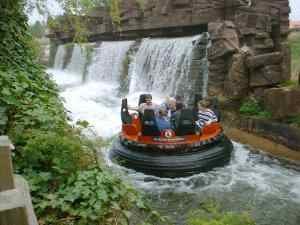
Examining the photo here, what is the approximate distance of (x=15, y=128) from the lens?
3312 millimetres

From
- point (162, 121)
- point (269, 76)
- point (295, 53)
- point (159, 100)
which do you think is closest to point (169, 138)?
point (162, 121)

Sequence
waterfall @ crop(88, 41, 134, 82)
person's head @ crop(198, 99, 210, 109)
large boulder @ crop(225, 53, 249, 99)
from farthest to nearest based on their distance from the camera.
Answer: waterfall @ crop(88, 41, 134, 82)
person's head @ crop(198, 99, 210, 109)
large boulder @ crop(225, 53, 249, 99)

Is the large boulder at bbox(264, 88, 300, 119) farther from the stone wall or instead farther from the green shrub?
the green shrub

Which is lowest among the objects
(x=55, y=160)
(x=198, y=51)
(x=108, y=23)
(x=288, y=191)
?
(x=288, y=191)

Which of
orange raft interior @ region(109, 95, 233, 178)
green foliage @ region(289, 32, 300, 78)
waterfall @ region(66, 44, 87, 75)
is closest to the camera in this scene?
orange raft interior @ region(109, 95, 233, 178)

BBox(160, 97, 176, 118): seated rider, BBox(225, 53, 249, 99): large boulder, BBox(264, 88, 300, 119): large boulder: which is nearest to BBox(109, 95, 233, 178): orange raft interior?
BBox(160, 97, 176, 118): seated rider

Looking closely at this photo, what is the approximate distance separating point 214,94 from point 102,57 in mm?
9689

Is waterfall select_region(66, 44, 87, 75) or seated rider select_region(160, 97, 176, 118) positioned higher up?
waterfall select_region(66, 44, 87, 75)

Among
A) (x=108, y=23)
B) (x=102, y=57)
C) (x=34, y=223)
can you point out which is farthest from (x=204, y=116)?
(x=108, y=23)

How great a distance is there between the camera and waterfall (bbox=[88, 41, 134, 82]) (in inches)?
754

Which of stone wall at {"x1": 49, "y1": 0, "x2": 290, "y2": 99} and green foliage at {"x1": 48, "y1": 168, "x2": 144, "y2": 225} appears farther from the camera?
stone wall at {"x1": 49, "y1": 0, "x2": 290, "y2": 99}

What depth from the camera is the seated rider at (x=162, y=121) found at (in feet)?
25.5

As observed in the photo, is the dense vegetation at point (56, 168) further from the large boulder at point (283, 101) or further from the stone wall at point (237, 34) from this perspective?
the large boulder at point (283, 101)

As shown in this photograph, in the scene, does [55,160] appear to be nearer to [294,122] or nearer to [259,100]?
[294,122]
